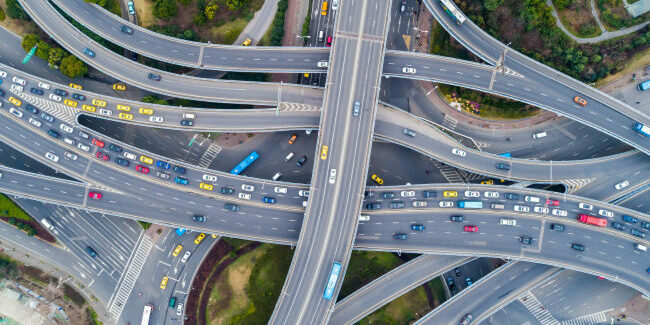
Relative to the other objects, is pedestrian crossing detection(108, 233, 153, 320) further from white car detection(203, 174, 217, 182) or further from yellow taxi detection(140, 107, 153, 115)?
yellow taxi detection(140, 107, 153, 115)

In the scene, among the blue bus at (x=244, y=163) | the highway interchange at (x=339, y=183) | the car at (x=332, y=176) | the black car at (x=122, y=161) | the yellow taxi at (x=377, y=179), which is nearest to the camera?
the car at (x=332, y=176)

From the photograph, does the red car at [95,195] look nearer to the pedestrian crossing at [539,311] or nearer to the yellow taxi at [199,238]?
the yellow taxi at [199,238]

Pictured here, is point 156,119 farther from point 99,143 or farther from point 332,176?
point 332,176

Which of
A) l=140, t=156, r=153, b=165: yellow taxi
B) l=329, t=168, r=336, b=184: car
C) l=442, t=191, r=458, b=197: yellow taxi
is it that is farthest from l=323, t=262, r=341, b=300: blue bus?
l=140, t=156, r=153, b=165: yellow taxi

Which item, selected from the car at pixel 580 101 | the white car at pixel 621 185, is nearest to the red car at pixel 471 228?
the white car at pixel 621 185

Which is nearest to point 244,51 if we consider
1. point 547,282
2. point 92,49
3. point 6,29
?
point 92,49

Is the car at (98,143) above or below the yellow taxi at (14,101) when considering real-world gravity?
below
